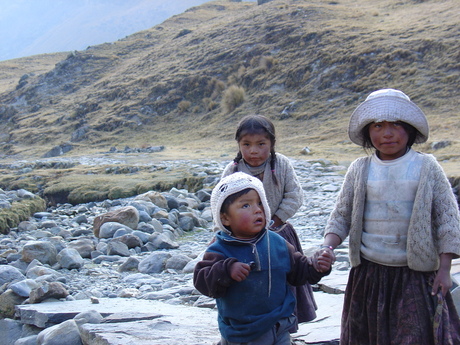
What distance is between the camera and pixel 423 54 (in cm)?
2262

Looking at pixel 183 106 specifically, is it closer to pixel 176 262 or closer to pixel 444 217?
pixel 176 262

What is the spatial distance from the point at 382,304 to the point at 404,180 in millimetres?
580

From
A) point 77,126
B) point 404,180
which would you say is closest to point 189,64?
point 77,126

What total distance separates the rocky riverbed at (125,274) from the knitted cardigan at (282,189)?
31.1 inches

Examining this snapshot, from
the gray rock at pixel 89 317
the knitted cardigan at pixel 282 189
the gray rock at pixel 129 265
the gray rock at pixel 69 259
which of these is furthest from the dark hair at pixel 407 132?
the gray rock at pixel 69 259

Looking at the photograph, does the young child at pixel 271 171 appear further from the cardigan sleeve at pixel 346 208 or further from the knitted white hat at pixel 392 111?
the knitted white hat at pixel 392 111

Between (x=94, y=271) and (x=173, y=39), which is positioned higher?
(x=173, y=39)

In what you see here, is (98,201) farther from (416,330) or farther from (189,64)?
(189,64)

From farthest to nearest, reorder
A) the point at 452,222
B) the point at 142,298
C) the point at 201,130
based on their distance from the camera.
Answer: the point at 201,130, the point at 142,298, the point at 452,222

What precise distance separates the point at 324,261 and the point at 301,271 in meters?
0.17

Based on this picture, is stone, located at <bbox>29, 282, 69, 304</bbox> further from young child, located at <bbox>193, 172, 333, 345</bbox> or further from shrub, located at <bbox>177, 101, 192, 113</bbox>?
shrub, located at <bbox>177, 101, 192, 113</bbox>

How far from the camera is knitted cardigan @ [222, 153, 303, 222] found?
3.23m

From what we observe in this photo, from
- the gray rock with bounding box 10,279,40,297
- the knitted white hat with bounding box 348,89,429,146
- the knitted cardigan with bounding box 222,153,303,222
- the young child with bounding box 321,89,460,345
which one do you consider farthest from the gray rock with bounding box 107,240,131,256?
the knitted white hat with bounding box 348,89,429,146

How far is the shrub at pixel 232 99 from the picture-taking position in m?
26.3
